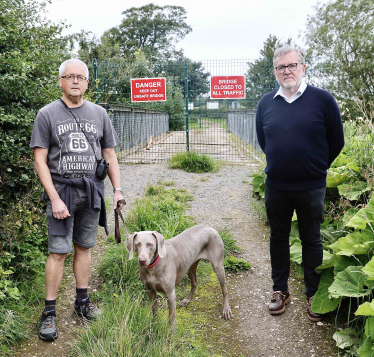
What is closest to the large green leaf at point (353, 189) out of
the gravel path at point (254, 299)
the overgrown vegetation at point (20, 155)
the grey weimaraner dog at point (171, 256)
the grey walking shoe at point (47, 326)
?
the gravel path at point (254, 299)

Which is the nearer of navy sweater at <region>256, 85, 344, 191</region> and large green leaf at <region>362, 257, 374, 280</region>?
large green leaf at <region>362, 257, 374, 280</region>

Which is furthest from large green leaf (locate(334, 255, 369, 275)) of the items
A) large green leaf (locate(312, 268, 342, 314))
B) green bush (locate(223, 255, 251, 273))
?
green bush (locate(223, 255, 251, 273))

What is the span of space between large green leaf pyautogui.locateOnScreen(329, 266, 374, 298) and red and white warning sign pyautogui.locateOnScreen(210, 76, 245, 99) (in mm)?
8557

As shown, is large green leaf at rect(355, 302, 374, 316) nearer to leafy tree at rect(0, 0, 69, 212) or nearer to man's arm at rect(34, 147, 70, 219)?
man's arm at rect(34, 147, 70, 219)

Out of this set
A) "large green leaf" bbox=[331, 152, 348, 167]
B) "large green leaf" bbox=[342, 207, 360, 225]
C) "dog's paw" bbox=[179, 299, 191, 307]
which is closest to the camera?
"dog's paw" bbox=[179, 299, 191, 307]

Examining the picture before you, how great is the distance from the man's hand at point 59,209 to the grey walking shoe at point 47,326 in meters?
0.81

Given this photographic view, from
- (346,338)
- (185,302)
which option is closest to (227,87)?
(185,302)

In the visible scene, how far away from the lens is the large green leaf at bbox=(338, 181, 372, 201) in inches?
161

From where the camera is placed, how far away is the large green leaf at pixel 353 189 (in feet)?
13.4

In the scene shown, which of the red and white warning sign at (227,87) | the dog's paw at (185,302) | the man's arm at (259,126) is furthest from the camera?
the red and white warning sign at (227,87)

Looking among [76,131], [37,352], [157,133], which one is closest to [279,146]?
[76,131]

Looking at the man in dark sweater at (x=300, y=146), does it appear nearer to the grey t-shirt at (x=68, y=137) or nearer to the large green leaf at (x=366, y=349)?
the large green leaf at (x=366, y=349)

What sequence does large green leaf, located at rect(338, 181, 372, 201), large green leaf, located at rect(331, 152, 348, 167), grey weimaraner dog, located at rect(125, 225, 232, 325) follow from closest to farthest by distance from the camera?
grey weimaraner dog, located at rect(125, 225, 232, 325)
large green leaf, located at rect(338, 181, 372, 201)
large green leaf, located at rect(331, 152, 348, 167)

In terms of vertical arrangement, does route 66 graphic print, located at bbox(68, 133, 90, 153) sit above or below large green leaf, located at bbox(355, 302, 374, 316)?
above
